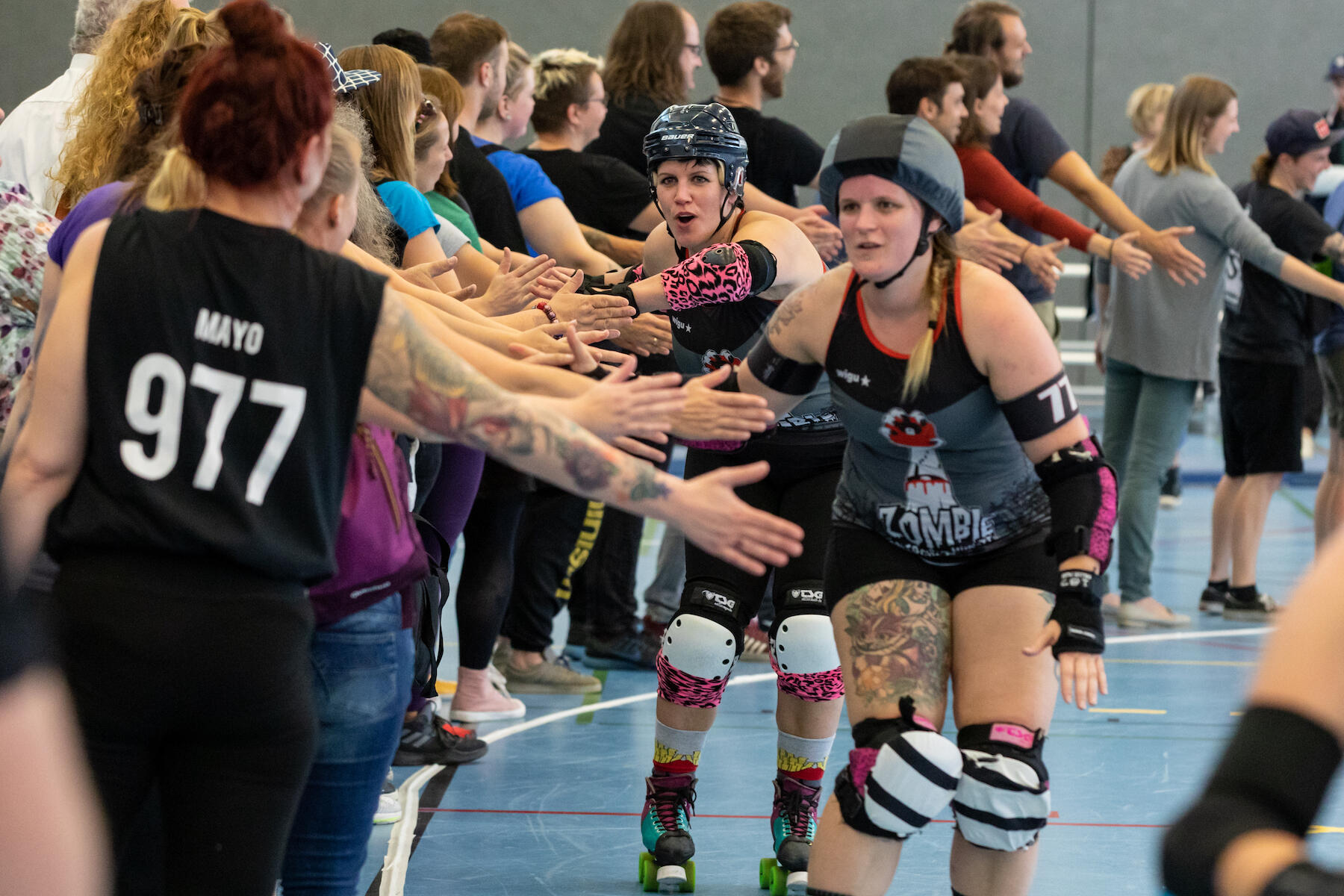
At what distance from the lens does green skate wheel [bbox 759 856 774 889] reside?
10.8 feet

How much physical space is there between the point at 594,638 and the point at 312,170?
3.81m

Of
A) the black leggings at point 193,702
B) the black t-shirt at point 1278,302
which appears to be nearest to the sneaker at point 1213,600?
the black t-shirt at point 1278,302

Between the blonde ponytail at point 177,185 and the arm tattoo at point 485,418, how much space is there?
0.90 feet

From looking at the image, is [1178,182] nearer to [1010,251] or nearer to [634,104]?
[634,104]

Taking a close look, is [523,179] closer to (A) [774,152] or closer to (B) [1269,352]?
(A) [774,152]

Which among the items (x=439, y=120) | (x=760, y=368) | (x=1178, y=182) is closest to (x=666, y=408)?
(x=760, y=368)

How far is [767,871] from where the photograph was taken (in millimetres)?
3293

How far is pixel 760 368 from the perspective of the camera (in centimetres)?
288

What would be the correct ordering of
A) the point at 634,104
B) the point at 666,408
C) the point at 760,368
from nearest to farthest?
1. the point at 666,408
2. the point at 760,368
3. the point at 634,104

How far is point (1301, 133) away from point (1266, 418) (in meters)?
1.19

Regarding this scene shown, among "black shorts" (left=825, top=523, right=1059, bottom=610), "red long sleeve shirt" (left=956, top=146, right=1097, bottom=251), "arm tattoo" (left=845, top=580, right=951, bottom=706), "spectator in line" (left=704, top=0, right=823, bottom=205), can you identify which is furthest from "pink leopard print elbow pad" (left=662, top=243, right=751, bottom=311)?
"red long sleeve shirt" (left=956, top=146, right=1097, bottom=251)

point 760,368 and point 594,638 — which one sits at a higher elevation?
point 760,368

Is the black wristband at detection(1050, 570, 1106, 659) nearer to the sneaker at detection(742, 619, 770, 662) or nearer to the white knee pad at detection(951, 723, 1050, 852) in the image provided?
the white knee pad at detection(951, 723, 1050, 852)

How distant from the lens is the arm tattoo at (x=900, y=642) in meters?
2.56
